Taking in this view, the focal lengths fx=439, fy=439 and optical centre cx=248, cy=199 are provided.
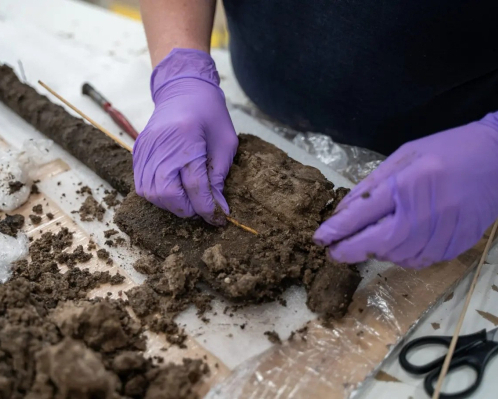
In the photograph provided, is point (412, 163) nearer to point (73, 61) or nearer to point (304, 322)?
point (304, 322)

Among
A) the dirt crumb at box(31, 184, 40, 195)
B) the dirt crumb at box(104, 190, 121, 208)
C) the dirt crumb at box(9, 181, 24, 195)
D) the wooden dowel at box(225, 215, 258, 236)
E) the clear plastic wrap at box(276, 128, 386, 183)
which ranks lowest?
the dirt crumb at box(31, 184, 40, 195)

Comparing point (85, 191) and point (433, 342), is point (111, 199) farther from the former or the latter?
point (433, 342)

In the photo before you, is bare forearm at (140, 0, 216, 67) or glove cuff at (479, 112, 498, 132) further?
bare forearm at (140, 0, 216, 67)

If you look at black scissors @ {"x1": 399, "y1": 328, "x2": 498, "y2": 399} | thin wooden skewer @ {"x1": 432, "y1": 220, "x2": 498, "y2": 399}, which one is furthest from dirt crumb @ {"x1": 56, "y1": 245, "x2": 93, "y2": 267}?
thin wooden skewer @ {"x1": 432, "y1": 220, "x2": 498, "y2": 399}

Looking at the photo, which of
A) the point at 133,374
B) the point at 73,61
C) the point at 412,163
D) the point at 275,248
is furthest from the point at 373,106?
the point at 73,61

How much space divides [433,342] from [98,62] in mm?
2793

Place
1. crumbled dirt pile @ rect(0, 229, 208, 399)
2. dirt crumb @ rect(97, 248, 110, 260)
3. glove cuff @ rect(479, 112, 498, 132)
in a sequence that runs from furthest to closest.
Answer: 1. dirt crumb @ rect(97, 248, 110, 260)
2. glove cuff @ rect(479, 112, 498, 132)
3. crumbled dirt pile @ rect(0, 229, 208, 399)

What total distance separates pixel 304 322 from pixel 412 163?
70cm

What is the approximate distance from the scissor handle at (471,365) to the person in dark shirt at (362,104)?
1.06 ft

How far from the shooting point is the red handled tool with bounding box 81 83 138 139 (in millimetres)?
2522

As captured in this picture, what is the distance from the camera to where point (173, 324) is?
5.32ft

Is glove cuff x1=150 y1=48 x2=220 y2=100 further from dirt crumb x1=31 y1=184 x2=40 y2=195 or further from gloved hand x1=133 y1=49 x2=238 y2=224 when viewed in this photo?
dirt crumb x1=31 y1=184 x2=40 y2=195

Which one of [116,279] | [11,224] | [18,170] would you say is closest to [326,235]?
[116,279]

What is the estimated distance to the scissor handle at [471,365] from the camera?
4.70ft
